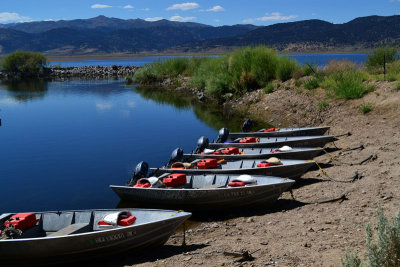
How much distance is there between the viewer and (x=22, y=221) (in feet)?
29.4

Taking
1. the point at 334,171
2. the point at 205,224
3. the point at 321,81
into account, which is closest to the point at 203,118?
the point at 321,81

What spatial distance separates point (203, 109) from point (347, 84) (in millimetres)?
11369

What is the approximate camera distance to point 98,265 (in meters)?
8.37

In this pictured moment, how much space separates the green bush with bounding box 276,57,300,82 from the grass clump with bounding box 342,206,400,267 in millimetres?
22762

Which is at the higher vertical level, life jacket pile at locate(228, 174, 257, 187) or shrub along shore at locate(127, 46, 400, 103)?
shrub along shore at locate(127, 46, 400, 103)

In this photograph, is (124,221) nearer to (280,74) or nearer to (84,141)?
(84,141)

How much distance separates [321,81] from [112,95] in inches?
864

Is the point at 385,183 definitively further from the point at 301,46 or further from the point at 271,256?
the point at 301,46

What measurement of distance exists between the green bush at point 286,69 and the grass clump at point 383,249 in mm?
22762

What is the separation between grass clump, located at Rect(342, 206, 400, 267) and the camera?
461 centimetres

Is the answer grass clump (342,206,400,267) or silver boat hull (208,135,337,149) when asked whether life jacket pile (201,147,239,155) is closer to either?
silver boat hull (208,135,337,149)

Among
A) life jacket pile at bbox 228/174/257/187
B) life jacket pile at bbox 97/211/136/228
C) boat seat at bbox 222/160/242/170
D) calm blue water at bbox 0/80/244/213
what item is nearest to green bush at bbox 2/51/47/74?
calm blue water at bbox 0/80/244/213

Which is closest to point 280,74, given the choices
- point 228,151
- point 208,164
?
point 228,151

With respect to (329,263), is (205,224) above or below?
below
